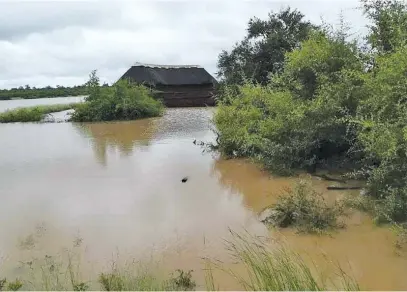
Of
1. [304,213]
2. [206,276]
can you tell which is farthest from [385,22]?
[206,276]

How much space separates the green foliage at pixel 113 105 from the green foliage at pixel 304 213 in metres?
18.3

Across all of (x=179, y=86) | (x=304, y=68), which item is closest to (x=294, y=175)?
(x=304, y=68)

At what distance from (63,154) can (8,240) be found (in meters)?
7.35

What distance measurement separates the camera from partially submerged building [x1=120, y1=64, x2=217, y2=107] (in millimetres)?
32000

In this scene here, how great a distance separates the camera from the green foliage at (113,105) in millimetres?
23844

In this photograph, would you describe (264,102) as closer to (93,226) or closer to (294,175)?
(294,175)

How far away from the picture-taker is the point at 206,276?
458cm

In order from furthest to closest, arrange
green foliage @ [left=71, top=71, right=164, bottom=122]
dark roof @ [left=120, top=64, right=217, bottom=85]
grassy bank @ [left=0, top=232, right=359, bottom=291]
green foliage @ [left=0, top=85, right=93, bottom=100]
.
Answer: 1. green foliage @ [left=0, top=85, right=93, bottom=100]
2. dark roof @ [left=120, top=64, right=217, bottom=85]
3. green foliage @ [left=71, top=71, right=164, bottom=122]
4. grassy bank @ [left=0, top=232, right=359, bottom=291]

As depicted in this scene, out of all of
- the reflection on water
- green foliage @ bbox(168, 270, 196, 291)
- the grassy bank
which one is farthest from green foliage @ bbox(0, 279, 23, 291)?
the reflection on water

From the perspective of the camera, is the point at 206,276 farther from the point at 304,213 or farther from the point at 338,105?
the point at 338,105

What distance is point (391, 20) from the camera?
853cm

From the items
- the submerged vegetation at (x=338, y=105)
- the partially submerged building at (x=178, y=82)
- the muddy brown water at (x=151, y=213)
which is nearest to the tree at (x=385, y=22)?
Answer: the submerged vegetation at (x=338, y=105)

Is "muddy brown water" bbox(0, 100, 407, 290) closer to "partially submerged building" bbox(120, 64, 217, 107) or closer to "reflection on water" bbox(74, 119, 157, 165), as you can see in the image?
"reflection on water" bbox(74, 119, 157, 165)

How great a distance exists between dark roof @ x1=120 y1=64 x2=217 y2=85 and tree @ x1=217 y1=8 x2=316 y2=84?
21.5ft
